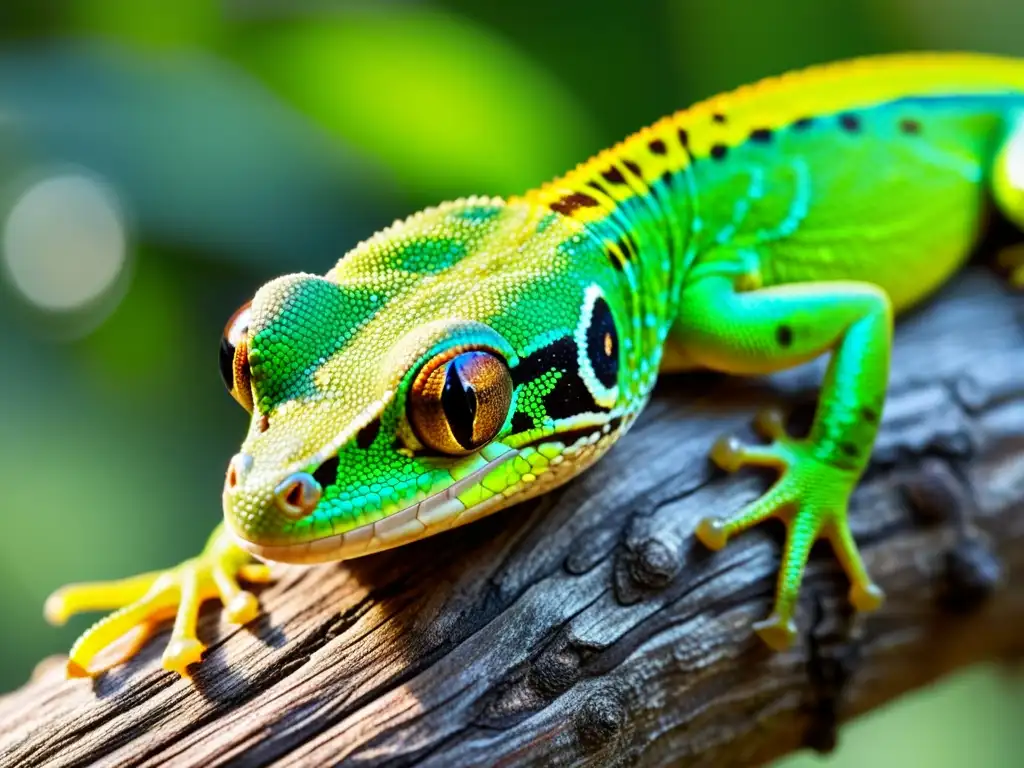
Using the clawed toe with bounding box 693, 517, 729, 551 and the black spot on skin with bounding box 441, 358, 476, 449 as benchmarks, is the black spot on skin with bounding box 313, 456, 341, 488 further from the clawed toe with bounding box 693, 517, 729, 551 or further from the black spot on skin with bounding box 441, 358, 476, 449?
the clawed toe with bounding box 693, 517, 729, 551

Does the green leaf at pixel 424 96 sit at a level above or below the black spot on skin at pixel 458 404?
above

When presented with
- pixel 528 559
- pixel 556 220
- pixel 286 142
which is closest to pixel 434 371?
pixel 528 559

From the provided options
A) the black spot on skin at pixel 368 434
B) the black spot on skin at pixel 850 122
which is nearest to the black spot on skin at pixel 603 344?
the black spot on skin at pixel 368 434

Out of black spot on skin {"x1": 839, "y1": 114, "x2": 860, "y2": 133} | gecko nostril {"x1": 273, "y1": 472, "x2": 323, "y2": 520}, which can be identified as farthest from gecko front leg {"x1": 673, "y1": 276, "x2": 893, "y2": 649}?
gecko nostril {"x1": 273, "y1": 472, "x2": 323, "y2": 520}

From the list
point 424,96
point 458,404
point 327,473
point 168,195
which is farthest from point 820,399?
point 168,195

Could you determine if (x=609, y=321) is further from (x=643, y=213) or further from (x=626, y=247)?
(x=643, y=213)

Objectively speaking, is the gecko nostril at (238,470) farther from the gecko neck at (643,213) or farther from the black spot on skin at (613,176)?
the black spot on skin at (613,176)
